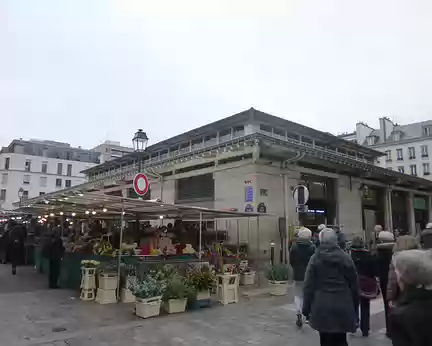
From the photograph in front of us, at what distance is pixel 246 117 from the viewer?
56.2ft

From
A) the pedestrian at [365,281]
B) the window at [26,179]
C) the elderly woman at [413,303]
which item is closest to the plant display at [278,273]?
the pedestrian at [365,281]

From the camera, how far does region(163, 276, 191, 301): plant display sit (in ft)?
25.8

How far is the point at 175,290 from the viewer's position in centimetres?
791

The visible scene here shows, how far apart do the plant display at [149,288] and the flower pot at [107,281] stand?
1.40 m

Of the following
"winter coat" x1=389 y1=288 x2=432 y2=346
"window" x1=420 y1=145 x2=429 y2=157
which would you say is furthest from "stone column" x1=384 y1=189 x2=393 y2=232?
"window" x1=420 y1=145 x2=429 y2=157

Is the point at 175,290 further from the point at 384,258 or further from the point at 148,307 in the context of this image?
the point at 384,258

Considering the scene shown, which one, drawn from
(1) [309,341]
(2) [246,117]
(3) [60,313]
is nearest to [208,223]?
(2) [246,117]

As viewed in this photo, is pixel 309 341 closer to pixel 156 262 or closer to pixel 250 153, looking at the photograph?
pixel 156 262

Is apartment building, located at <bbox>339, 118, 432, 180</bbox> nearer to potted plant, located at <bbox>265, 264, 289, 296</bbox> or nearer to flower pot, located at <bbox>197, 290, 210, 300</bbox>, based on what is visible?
potted plant, located at <bbox>265, 264, 289, 296</bbox>

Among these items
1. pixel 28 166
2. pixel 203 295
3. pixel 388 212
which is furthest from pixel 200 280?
pixel 28 166

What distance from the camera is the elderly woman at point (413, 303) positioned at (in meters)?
2.29

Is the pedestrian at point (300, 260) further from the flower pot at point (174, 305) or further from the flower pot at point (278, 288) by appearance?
the flower pot at point (278, 288)

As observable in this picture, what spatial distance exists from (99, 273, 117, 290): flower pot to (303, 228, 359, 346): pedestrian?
20.1 feet

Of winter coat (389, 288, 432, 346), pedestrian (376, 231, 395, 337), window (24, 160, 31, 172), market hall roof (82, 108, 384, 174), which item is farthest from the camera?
window (24, 160, 31, 172)
